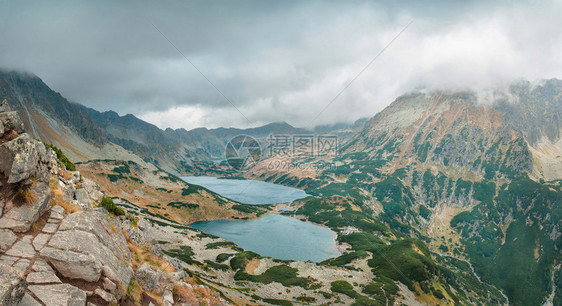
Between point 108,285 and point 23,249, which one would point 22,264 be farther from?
point 108,285

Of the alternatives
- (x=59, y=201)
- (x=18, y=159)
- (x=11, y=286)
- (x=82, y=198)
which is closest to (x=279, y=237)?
(x=82, y=198)

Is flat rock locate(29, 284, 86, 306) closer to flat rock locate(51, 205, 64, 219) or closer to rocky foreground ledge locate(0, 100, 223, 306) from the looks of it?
rocky foreground ledge locate(0, 100, 223, 306)

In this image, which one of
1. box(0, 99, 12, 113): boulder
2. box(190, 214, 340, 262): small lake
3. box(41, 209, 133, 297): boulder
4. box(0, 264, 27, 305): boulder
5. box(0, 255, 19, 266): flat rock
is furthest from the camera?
box(190, 214, 340, 262): small lake

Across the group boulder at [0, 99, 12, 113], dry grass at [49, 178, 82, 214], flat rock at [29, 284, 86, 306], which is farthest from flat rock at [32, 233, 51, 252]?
boulder at [0, 99, 12, 113]

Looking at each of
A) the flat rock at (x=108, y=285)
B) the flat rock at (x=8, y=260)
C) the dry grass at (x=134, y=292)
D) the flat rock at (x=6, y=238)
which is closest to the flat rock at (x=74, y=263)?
the flat rock at (x=108, y=285)

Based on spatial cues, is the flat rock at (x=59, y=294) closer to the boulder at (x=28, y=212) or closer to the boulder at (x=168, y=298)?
the boulder at (x=28, y=212)

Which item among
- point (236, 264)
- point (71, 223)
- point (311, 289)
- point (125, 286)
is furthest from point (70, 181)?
point (236, 264)

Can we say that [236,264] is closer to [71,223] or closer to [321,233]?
[71,223]
